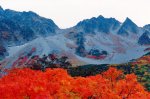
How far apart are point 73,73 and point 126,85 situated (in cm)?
7889

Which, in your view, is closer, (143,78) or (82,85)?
(82,85)

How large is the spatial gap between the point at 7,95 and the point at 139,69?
99.6 metres

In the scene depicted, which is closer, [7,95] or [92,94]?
[7,95]

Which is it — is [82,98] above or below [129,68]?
below

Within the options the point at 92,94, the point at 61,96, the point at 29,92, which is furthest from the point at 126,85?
the point at 29,92

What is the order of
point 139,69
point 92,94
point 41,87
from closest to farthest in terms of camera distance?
point 41,87, point 92,94, point 139,69

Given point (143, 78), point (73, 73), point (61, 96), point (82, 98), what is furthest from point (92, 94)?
point (73, 73)

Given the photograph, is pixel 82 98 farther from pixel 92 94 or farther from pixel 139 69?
pixel 139 69

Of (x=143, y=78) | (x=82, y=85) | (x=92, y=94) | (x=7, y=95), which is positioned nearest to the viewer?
(x=7, y=95)

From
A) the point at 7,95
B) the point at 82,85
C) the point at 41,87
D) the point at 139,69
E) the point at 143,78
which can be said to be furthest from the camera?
the point at 139,69

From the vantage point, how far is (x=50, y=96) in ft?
238

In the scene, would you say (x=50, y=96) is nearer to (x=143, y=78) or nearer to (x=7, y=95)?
(x=7, y=95)

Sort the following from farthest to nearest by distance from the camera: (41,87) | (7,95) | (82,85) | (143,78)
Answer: (143,78)
(82,85)
(41,87)
(7,95)

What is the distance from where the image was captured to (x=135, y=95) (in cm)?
8244
